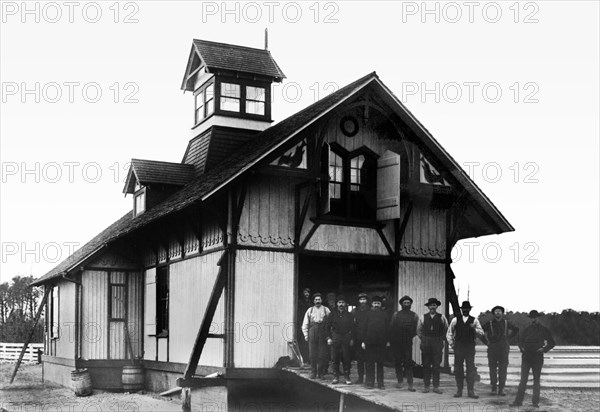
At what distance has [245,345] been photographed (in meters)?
18.7

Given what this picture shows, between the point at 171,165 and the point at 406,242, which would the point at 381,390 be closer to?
the point at 406,242

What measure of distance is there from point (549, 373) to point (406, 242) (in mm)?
7715

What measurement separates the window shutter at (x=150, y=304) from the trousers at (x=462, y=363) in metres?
10.6

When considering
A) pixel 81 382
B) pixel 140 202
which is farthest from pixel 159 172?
pixel 81 382

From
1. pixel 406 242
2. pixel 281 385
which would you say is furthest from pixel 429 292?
pixel 281 385

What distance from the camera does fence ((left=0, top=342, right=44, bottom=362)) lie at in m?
42.9

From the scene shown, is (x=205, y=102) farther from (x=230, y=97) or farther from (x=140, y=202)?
(x=140, y=202)

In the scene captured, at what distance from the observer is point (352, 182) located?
20500mm

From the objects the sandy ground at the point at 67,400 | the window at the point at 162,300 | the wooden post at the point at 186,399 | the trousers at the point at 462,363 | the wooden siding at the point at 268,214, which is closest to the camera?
the trousers at the point at 462,363

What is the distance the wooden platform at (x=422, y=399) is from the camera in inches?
593

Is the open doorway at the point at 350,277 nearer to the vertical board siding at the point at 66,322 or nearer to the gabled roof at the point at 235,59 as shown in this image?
the gabled roof at the point at 235,59

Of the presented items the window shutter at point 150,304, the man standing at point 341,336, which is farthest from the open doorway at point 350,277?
the window shutter at point 150,304

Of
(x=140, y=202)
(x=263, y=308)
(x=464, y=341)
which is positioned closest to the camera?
(x=464, y=341)

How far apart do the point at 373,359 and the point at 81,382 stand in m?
11.5
